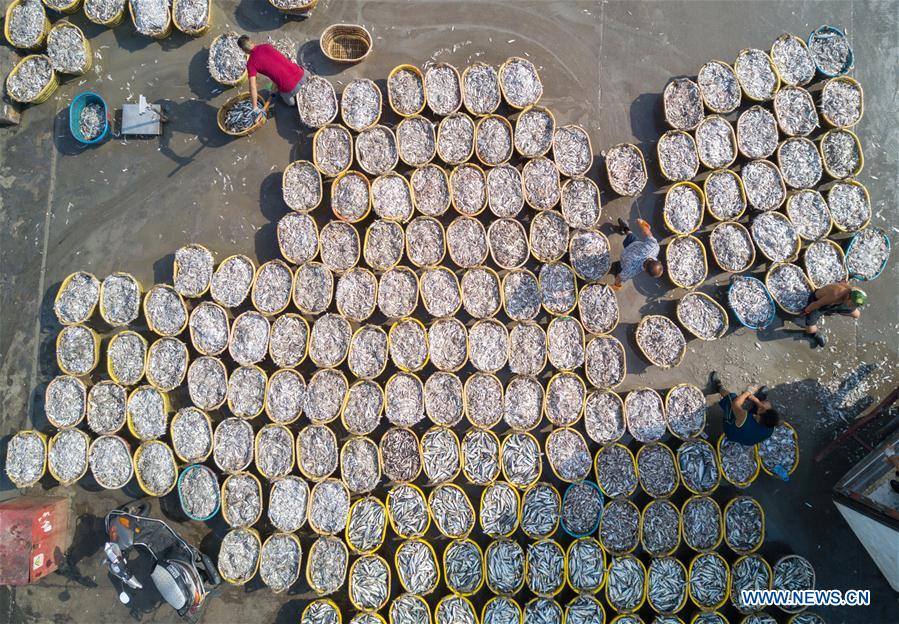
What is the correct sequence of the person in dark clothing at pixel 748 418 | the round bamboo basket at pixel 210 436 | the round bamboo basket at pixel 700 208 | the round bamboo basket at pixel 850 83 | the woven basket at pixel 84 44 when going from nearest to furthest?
the person in dark clothing at pixel 748 418 → the round bamboo basket at pixel 210 436 → the round bamboo basket at pixel 700 208 → the round bamboo basket at pixel 850 83 → the woven basket at pixel 84 44

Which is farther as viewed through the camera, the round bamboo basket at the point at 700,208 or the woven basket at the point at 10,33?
the woven basket at the point at 10,33

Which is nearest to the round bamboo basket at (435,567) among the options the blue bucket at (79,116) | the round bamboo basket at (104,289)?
the round bamboo basket at (104,289)

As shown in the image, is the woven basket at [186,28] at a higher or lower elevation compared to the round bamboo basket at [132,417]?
higher

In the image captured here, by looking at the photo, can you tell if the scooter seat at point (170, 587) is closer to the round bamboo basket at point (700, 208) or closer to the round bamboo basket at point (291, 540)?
the round bamboo basket at point (291, 540)

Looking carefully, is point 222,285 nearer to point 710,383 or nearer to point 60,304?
point 60,304

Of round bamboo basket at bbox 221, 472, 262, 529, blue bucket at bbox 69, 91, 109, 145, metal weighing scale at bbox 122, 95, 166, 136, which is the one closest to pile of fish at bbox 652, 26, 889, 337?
round bamboo basket at bbox 221, 472, 262, 529

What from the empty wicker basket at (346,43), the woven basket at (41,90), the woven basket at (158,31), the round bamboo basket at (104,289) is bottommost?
the round bamboo basket at (104,289)

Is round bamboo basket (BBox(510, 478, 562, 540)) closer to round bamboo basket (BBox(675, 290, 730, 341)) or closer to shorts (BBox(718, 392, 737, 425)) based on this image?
shorts (BBox(718, 392, 737, 425))
